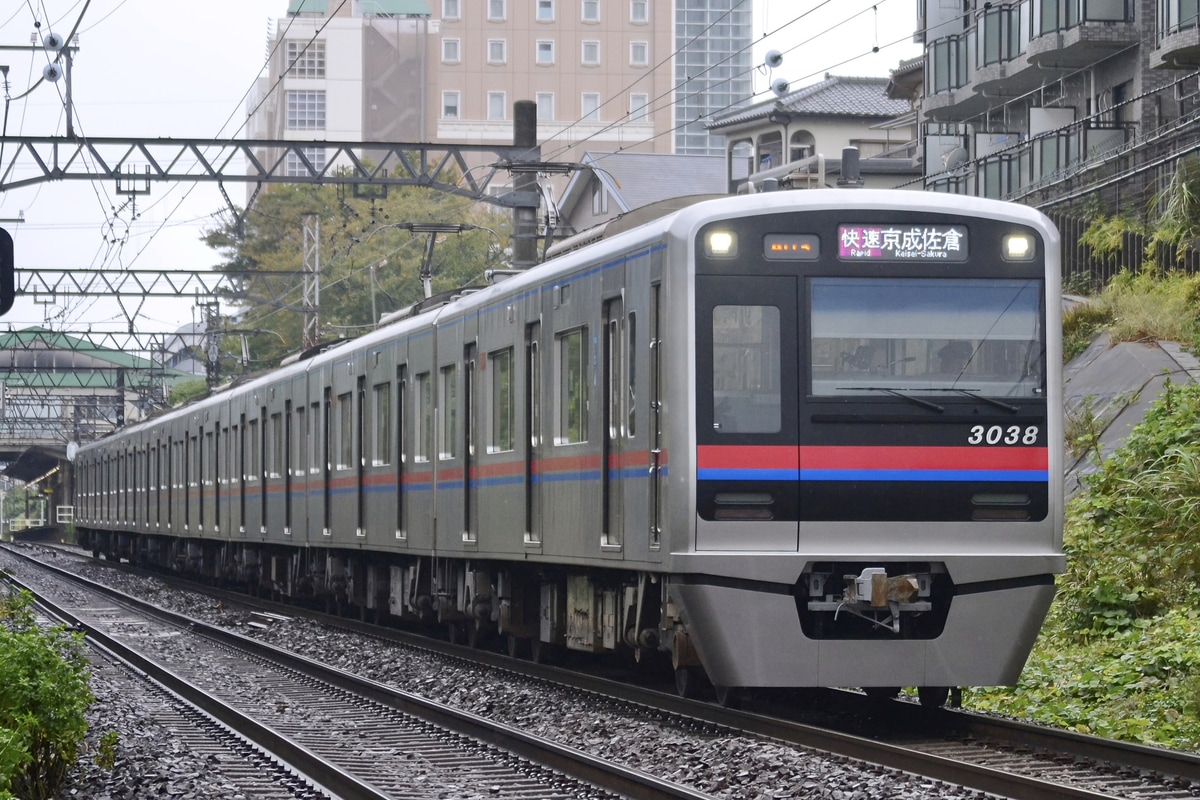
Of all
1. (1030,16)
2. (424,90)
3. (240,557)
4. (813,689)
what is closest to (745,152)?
(1030,16)

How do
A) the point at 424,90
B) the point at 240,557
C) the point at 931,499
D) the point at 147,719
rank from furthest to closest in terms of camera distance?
the point at 424,90, the point at 240,557, the point at 147,719, the point at 931,499

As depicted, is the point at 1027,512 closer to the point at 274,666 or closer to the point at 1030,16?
the point at 274,666

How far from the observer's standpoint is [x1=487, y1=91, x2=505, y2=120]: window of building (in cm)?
9831

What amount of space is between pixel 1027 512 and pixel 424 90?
3526 inches

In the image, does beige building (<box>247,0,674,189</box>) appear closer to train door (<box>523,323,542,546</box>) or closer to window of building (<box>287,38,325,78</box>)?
window of building (<box>287,38,325,78</box>)

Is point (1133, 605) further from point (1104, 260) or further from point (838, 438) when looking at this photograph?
point (1104, 260)

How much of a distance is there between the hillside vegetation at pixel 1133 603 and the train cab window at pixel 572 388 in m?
2.98

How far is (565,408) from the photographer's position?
12203 mm

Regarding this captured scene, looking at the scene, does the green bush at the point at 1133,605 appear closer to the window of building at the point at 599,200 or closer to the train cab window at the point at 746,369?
the train cab window at the point at 746,369

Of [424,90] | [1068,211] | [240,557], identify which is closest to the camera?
[1068,211]

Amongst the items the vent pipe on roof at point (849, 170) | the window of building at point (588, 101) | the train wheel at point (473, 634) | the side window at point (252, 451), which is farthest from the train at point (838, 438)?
the window of building at point (588, 101)

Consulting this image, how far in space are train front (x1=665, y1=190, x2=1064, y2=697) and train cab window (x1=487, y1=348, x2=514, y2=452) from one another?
393cm

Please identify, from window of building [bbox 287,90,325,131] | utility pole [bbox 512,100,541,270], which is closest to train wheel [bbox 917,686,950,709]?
utility pole [bbox 512,100,541,270]

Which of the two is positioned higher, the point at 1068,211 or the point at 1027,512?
the point at 1068,211
